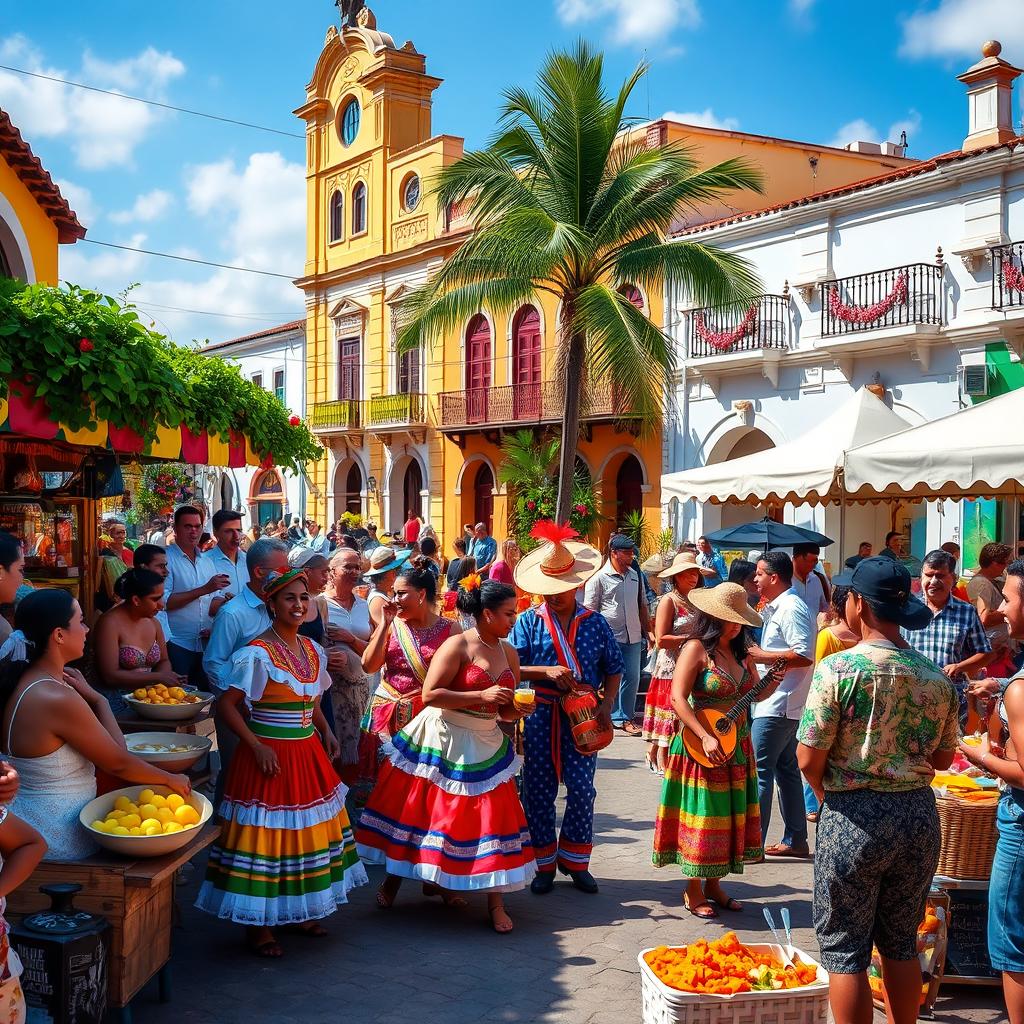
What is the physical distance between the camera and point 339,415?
101 feet

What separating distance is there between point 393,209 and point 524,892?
2554cm

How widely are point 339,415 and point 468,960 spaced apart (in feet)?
87.2

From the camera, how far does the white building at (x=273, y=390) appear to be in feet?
112

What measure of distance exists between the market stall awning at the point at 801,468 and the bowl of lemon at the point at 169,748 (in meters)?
6.00

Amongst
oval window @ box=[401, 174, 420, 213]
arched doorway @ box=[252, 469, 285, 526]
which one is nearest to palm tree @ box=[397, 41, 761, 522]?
oval window @ box=[401, 174, 420, 213]

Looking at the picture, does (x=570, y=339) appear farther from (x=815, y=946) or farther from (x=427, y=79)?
(x=427, y=79)

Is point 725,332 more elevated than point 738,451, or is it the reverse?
point 725,332

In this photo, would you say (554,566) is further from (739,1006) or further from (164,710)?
(739,1006)

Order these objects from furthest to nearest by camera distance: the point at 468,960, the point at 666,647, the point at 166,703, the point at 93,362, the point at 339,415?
the point at 339,415 → the point at 666,647 → the point at 93,362 → the point at 166,703 → the point at 468,960

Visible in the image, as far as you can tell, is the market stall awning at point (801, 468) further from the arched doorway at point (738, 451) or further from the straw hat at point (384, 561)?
the arched doorway at point (738, 451)

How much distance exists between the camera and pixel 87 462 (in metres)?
8.45

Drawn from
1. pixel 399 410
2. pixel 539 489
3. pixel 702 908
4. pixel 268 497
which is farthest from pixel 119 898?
pixel 268 497

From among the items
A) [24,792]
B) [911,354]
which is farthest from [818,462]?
[911,354]

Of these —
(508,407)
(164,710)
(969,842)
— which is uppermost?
(508,407)
